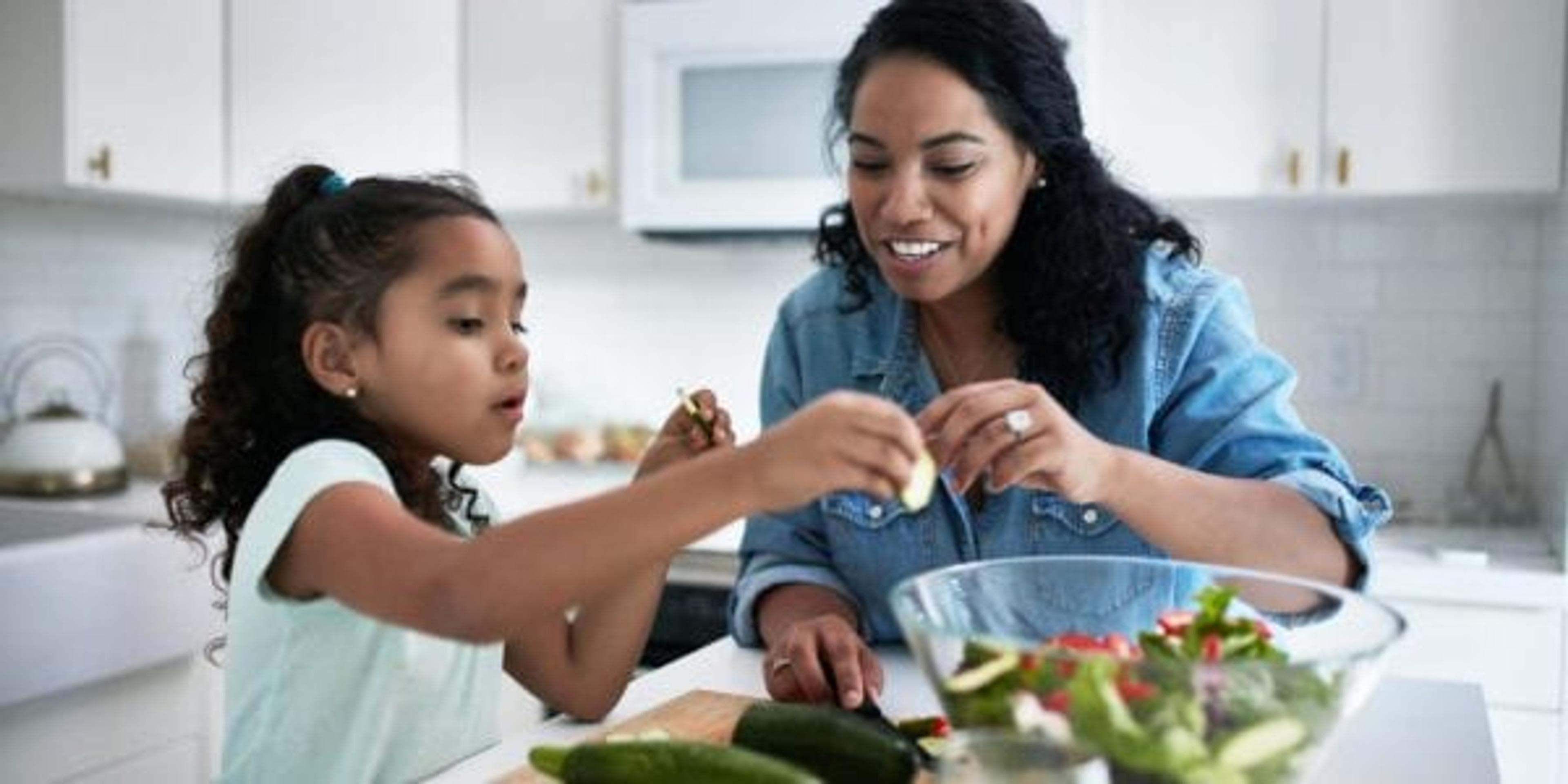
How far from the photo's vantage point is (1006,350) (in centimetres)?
156

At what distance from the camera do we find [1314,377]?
9.86ft

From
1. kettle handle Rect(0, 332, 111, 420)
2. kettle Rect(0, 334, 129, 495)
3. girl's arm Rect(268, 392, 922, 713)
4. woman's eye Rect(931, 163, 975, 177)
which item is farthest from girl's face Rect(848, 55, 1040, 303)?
kettle handle Rect(0, 332, 111, 420)

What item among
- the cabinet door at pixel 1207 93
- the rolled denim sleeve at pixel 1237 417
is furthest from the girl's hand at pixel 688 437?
the cabinet door at pixel 1207 93

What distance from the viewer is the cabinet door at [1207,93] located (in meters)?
2.66

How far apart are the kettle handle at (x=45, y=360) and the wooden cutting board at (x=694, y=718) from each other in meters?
2.15

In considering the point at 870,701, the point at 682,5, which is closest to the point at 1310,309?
the point at 682,5

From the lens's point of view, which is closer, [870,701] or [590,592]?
[590,592]

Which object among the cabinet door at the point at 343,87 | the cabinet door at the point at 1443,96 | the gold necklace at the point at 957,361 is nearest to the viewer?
the gold necklace at the point at 957,361

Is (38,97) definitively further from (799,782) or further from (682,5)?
(799,782)

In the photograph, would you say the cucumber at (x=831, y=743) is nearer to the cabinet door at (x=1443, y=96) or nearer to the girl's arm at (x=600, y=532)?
the girl's arm at (x=600, y=532)

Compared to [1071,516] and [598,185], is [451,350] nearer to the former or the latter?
[1071,516]

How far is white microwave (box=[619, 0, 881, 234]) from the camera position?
9.62ft

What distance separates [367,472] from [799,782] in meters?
0.44

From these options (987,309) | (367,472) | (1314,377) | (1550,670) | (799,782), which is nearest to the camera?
(799,782)
